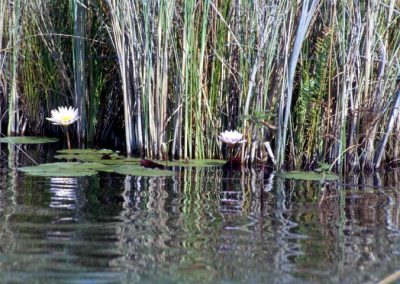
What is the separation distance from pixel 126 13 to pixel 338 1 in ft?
4.66

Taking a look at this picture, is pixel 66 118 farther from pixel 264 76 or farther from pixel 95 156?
pixel 264 76

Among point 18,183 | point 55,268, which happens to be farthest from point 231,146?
point 55,268

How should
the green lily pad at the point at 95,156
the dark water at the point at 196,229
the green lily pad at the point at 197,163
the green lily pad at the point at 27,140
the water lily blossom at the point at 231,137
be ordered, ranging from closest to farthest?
the dark water at the point at 196,229
the water lily blossom at the point at 231,137
the green lily pad at the point at 197,163
the green lily pad at the point at 95,156
the green lily pad at the point at 27,140

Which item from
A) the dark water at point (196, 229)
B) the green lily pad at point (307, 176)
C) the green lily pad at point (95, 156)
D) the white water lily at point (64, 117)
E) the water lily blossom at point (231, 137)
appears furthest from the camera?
the white water lily at point (64, 117)

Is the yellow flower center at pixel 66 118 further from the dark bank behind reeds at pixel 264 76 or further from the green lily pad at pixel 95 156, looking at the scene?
the dark bank behind reeds at pixel 264 76

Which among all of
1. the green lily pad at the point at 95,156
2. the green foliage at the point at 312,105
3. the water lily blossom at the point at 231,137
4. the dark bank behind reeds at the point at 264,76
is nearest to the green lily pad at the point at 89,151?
the green lily pad at the point at 95,156

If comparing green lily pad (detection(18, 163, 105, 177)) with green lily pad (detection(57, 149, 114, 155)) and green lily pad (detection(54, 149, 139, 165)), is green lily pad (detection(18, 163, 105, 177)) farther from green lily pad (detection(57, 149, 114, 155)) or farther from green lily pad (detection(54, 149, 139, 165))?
green lily pad (detection(57, 149, 114, 155))

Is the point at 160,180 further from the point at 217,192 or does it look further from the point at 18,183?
the point at 18,183

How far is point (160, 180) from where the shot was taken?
17.2 feet

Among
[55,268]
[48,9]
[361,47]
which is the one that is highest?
[48,9]

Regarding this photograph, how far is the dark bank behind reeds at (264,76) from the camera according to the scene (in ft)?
18.0

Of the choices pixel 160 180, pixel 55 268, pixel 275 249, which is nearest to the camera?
pixel 55 268

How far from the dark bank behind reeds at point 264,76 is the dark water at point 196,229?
45cm

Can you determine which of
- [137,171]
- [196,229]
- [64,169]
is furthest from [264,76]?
[196,229]
